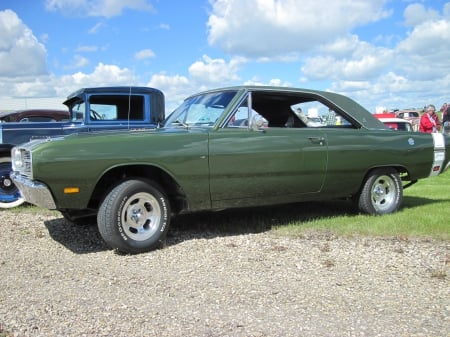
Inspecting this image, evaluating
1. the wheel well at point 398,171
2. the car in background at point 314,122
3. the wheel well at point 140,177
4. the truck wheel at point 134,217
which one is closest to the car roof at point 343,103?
the car in background at point 314,122

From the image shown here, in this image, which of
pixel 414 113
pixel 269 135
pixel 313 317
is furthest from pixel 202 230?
pixel 414 113

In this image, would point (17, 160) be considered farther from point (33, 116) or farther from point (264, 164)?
point (33, 116)

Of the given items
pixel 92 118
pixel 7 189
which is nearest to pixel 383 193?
pixel 92 118

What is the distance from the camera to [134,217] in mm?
4898

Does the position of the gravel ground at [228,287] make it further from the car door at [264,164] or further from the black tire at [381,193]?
the black tire at [381,193]

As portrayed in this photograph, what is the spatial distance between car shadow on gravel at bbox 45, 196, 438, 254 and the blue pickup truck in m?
1.73

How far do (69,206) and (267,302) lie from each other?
219 cm

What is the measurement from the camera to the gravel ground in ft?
10.0

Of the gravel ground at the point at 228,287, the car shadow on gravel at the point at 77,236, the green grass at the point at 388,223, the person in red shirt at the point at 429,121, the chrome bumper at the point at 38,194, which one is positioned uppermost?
the person in red shirt at the point at 429,121

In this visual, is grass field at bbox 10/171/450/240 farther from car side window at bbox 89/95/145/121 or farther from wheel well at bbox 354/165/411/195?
car side window at bbox 89/95/145/121

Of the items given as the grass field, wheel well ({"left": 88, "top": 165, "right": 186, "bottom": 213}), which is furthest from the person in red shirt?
wheel well ({"left": 88, "top": 165, "right": 186, "bottom": 213})

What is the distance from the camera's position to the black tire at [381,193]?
6371mm

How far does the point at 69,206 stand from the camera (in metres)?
4.65

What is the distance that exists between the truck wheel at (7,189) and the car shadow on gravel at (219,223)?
1377mm
